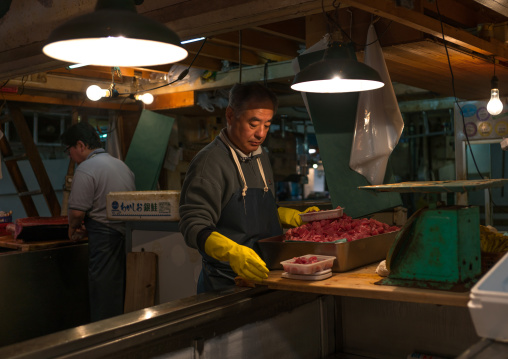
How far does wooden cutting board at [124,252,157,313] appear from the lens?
442cm

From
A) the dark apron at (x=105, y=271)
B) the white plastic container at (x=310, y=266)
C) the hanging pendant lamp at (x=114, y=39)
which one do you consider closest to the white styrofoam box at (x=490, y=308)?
the white plastic container at (x=310, y=266)

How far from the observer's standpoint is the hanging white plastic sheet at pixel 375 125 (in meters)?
3.76

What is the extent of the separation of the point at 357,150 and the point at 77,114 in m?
4.90

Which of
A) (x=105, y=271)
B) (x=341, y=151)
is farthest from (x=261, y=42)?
(x=105, y=271)

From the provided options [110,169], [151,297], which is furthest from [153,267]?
[110,169]

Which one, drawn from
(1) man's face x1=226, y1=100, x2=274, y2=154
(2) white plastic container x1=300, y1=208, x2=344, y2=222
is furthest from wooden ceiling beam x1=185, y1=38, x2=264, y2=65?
(2) white plastic container x1=300, y1=208, x2=344, y2=222

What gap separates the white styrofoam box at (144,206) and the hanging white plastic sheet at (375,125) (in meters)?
1.42

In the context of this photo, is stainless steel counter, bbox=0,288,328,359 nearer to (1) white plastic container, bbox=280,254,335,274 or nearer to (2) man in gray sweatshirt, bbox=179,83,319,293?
(1) white plastic container, bbox=280,254,335,274

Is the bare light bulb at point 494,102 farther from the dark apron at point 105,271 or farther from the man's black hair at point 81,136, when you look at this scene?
the man's black hair at point 81,136

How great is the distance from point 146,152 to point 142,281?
2968mm

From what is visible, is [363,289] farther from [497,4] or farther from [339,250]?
[497,4]

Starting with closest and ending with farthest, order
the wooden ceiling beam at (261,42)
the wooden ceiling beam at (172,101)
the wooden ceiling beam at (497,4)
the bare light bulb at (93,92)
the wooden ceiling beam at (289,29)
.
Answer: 1. the wooden ceiling beam at (497,4)
2. the wooden ceiling beam at (289,29)
3. the wooden ceiling beam at (261,42)
4. the bare light bulb at (93,92)
5. the wooden ceiling beam at (172,101)

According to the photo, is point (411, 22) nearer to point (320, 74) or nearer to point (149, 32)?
point (320, 74)

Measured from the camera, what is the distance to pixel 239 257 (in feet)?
7.88
